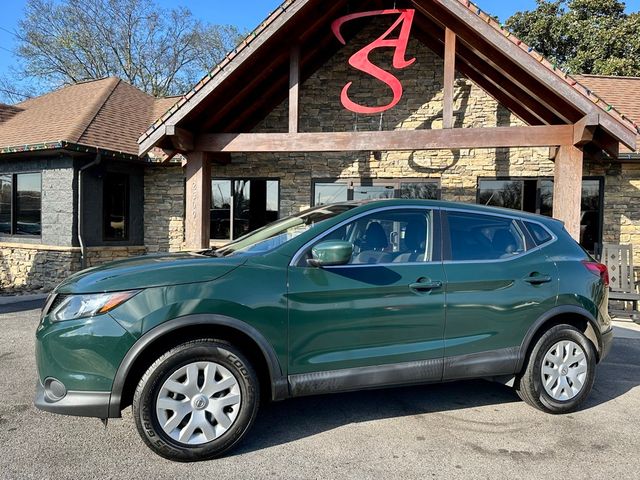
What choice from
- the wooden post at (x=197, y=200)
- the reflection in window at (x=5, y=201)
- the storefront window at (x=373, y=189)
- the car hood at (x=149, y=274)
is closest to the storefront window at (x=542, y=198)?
the storefront window at (x=373, y=189)

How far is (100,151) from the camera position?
9.54 m

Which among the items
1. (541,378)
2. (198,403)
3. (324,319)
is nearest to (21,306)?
(198,403)

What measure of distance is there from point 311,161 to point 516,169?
14.6ft

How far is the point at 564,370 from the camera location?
3.79 meters

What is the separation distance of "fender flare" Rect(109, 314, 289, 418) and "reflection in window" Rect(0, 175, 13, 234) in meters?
10.1

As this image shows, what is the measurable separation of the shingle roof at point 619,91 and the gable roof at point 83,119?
11.2 meters

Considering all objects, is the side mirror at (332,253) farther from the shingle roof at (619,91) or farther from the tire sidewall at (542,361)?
the shingle roof at (619,91)

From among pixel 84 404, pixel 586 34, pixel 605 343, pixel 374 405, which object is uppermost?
pixel 586 34

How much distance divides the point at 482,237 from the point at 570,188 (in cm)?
415

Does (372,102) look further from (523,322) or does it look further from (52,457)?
(52,457)

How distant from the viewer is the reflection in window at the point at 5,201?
10656 mm

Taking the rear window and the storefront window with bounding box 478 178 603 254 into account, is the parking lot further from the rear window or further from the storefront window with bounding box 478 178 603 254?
the storefront window with bounding box 478 178 603 254

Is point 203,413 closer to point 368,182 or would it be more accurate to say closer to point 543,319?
point 543,319

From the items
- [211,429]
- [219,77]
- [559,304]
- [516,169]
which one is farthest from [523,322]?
[516,169]
